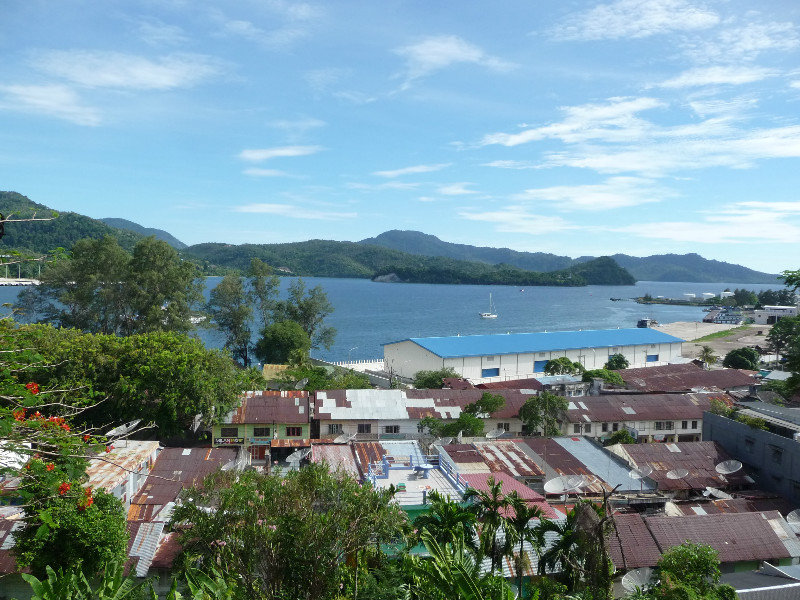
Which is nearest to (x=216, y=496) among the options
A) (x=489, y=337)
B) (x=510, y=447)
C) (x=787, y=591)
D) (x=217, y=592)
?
(x=217, y=592)

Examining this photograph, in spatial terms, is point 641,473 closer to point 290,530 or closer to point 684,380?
point 290,530

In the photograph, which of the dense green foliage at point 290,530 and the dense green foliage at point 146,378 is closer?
the dense green foliage at point 290,530

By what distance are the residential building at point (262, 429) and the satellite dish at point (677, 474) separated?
1557cm

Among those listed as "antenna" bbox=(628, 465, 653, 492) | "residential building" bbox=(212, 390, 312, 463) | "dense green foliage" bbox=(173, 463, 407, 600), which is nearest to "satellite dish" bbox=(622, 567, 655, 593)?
"dense green foliage" bbox=(173, 463, 407, 600)

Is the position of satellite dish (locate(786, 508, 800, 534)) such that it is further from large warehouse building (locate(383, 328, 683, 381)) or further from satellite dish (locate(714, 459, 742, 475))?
large warehouse building (locate(383, 328, 683, 381))

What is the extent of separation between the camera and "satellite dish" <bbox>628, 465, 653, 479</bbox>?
74.8ft

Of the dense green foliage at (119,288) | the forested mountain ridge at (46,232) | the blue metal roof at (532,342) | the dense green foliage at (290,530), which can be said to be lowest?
the blue metal roof at (532,342)

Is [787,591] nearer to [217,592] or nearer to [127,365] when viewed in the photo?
[217,592]

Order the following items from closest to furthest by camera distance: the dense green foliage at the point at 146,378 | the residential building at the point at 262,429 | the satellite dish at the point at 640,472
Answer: the satellite dish at the point at 640,472 → the dense green foliage at the point at 146,378 → the residential building at the point at 262,429

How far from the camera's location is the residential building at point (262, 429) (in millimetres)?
27094

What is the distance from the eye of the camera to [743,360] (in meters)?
55.9

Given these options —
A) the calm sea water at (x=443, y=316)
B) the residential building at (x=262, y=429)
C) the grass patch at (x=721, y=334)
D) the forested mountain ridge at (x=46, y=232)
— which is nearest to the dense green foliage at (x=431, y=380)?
the residential building at (x=262, y=429)

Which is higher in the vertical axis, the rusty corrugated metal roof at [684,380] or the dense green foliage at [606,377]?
the dense green foliage at [606,377]

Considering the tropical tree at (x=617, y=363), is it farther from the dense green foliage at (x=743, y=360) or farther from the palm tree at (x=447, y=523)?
the palm tree at (x=447, y=523)
